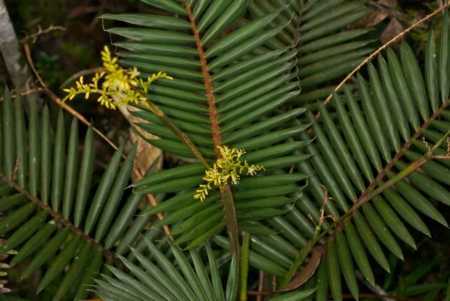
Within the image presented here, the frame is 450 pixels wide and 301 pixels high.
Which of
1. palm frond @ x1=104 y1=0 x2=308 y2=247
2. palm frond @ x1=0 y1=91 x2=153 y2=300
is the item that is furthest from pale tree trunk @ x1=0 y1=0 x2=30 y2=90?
palm frond @ x1=104 y1=0 x2=308 y2=247

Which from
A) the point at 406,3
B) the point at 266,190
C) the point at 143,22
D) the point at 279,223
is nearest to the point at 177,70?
the point at 143,22

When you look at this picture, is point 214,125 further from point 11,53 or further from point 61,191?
point 11,53

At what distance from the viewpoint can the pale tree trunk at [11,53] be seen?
2.01 m

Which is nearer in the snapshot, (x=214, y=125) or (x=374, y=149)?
(x=214, y=125)

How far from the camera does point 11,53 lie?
2152mm

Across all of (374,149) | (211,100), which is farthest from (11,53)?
(374,149)

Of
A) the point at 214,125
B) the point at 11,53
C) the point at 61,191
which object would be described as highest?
the point at 11,53

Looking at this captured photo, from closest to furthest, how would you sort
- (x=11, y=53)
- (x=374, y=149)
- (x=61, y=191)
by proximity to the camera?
(x=374, y=149) → (x=61, y=191) → (x=11, y=53)

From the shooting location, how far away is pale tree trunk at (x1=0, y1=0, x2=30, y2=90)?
201 centimetres

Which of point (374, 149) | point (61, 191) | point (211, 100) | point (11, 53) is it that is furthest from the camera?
point (11, 53)

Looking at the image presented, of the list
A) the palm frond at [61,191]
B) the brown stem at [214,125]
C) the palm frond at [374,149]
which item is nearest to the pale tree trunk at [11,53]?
the palm frond at [61,191]

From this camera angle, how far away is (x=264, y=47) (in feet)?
6.39

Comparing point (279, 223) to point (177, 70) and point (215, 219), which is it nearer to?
point (215, 219)

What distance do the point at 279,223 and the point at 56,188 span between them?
628 millimetres
